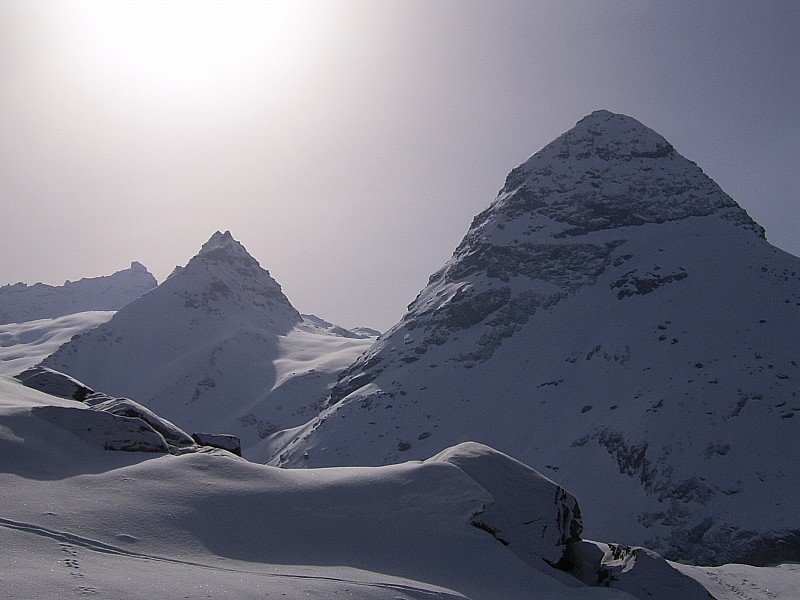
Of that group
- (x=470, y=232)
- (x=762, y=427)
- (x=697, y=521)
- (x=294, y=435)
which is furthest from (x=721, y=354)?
(x=294, y=435)

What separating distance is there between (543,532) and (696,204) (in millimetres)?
72803

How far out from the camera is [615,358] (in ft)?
183

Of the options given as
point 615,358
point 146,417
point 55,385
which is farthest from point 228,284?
point 146,417

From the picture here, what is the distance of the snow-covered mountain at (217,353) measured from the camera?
9294cm

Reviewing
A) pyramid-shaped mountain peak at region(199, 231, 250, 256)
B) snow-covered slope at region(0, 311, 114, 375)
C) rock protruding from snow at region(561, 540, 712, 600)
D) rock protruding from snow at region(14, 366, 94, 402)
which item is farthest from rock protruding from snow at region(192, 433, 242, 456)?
pyramid-shaped mountain peak at region(199, 231, 250, 256)

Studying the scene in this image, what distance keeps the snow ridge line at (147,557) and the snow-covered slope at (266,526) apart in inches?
1.1

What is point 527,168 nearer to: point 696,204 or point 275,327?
point 696,204

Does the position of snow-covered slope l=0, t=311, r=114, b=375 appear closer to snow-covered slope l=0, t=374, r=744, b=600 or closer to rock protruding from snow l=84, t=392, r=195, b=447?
rock protruding from snow l=84, t=392, r=195, b=447

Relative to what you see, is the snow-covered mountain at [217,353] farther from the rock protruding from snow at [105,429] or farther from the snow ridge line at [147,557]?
the snow ridge line at [147,557]

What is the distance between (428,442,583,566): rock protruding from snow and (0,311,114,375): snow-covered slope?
13311 centimetres

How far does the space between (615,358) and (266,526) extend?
164 feet

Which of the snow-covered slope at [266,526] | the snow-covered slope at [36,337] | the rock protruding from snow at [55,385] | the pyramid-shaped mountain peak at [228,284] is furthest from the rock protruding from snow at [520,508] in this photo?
the snow-covered slope at [36,337]

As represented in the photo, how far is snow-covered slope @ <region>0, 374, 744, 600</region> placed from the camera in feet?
28.7

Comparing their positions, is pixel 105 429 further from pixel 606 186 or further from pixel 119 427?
pixel 606 186
